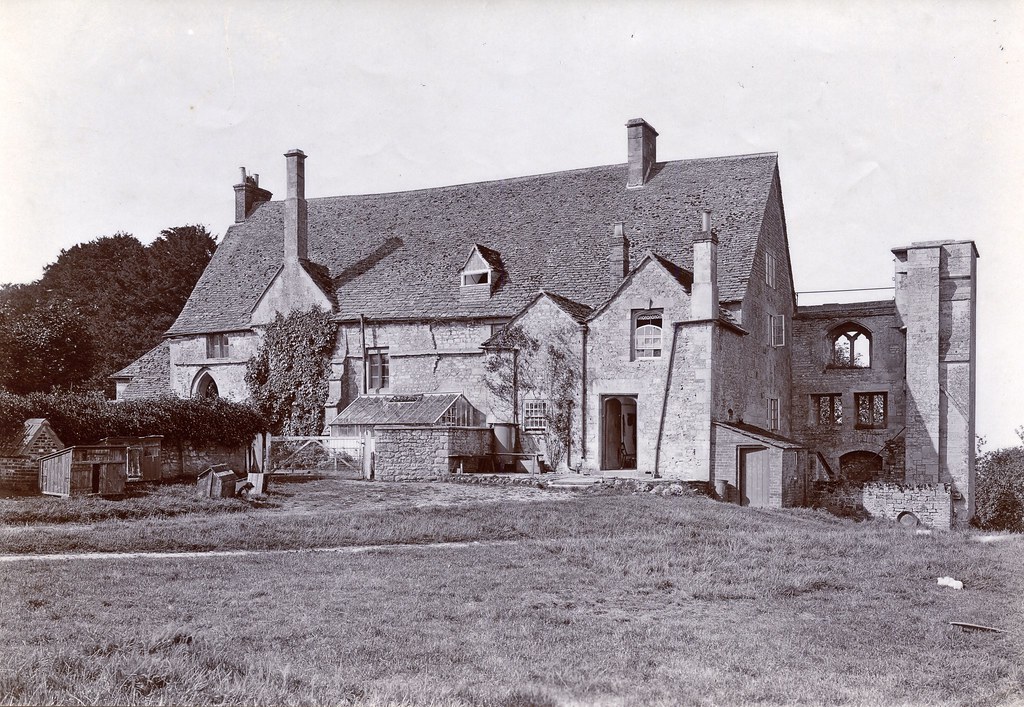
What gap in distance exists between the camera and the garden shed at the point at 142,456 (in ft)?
78.8

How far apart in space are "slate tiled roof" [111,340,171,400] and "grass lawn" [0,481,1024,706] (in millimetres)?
23100

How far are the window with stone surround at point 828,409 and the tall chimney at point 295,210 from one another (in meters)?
21.2

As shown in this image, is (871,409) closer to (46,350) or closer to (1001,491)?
(1001,491)

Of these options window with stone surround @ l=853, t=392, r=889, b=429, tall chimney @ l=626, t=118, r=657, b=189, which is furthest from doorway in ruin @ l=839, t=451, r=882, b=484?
tall chimney @ l=626, t=118, r=657, b=189

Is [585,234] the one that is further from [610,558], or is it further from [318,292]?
[610,558]

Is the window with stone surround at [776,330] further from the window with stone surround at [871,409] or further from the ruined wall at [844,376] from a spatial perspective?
the window with stone surround at [871,409]

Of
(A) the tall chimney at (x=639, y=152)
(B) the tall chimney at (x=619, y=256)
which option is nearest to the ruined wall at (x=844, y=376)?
(A) the tall chimney at (x=639, y=152)

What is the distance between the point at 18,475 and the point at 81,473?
1.92m

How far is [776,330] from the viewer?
33969 mm

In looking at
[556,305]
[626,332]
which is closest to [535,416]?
[556,305]

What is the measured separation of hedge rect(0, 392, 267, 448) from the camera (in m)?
22.0

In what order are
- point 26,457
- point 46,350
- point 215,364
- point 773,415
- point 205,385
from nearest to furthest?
point 26,457 < point 773,415 < point 46,350 < point 215,364 < point 205,385

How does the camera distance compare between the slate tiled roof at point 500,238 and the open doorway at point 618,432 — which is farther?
the slate tiled roof at point 500,238

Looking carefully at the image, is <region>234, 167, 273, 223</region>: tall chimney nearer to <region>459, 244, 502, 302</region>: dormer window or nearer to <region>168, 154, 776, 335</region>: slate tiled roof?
<region>168, 154, 776, 335</region>: slate tiled roof
